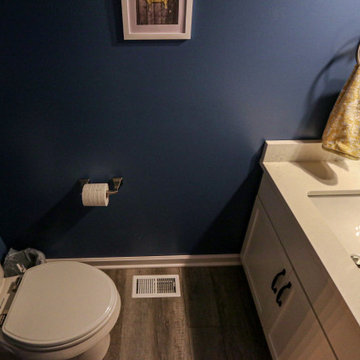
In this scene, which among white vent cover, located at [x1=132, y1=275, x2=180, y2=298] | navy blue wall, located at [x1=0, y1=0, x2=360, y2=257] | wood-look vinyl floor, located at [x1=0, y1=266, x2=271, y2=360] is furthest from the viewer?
white vent cover, located at [x1=132, y1=275, x2=180, y2=298]

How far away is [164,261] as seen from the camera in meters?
1.75

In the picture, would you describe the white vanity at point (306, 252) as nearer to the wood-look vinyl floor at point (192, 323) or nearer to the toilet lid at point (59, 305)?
the wood-look vinyl floor at point (192, 323)

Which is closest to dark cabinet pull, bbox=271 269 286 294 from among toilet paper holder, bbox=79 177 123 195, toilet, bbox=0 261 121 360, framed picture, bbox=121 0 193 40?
toilet, bbox=0 261 121 360

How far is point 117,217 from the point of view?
4.94 feet

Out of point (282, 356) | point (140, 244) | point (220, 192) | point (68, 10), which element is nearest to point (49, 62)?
point (68, 10)

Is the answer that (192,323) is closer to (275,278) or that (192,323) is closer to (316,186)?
(275,278)

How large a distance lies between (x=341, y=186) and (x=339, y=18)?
65 cm

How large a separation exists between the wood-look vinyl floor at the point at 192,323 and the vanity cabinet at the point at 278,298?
0.41 feet

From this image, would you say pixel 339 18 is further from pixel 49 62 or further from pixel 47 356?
pixel 47 356

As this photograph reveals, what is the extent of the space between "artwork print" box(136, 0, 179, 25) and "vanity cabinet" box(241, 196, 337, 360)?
928 mm

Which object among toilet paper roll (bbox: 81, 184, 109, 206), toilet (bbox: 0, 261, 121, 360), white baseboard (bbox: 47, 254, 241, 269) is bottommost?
white baseboard (bbox: 47, 254, 241, 269)

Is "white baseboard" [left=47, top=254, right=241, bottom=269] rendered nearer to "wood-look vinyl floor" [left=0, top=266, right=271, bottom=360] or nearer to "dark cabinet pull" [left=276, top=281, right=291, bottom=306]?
"wood-look vinyl floor" [left=0, top=266, right=271, bottom=360]

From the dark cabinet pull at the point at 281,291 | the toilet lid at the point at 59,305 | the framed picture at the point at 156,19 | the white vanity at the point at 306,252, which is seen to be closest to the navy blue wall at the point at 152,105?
the framed picture at the point at 156,19

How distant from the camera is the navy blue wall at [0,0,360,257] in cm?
96
